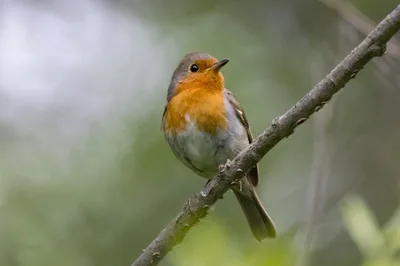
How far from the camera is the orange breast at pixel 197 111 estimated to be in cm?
497

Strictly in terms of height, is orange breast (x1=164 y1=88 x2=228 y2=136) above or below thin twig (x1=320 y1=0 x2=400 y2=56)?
below

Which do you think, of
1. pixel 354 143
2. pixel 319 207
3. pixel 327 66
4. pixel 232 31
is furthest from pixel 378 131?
pixel 319 207

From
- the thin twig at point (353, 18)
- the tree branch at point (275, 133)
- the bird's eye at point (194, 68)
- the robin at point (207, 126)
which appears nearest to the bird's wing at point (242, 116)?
the robin at point (207, 126)

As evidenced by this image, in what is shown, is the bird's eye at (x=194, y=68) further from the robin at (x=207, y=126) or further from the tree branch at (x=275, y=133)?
the tree branch at (x=275, y=133)

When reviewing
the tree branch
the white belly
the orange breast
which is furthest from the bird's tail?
the tree branch

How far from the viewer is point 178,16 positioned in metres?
9.61

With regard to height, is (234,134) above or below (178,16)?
below

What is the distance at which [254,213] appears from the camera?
5.67 meters

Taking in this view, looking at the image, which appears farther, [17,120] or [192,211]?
[17,120]

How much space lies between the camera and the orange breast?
4.97m

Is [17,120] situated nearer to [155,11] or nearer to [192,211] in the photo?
[155,11]

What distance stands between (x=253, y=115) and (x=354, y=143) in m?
1.06

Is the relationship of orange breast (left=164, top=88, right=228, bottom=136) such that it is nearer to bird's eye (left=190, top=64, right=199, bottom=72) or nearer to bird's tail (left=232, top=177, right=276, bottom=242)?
bird's eye (left=190, top=64, right=199, bottom=72)

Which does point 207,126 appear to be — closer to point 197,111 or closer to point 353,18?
point 197,111
